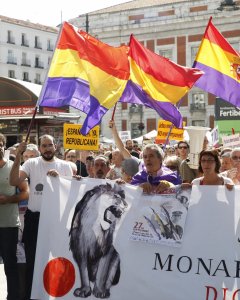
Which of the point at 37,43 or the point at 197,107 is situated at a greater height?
the point at 37,43

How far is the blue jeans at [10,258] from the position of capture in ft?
19.0

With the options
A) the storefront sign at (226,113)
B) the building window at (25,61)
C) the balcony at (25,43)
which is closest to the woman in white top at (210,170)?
the storefront sign at (226,113)

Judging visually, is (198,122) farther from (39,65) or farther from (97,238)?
(97,238)

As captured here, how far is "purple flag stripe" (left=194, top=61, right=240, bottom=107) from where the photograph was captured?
832 cm

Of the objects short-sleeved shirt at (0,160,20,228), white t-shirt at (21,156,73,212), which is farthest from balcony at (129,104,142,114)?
short-sleeved shirt at (0,160,20,228)

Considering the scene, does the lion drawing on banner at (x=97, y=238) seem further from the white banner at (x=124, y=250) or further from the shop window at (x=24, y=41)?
the shop window at (x=24, y=41)

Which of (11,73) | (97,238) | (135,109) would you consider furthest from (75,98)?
(11,73)

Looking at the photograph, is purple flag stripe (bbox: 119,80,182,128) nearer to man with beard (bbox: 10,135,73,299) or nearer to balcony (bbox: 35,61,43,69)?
man with beard (bbox: 10,135,73,299)

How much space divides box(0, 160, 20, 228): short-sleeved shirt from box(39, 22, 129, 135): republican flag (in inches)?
29.4

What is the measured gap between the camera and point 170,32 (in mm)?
52625

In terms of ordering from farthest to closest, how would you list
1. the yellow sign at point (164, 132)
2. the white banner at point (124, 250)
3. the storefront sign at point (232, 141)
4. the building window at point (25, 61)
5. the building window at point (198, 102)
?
the building window at point (25, 61) → the building window at point (198, 102) → the yellow sign at point (164, 132) → the storefront sign at point (232, 141) → the white banner at point (124, 250)

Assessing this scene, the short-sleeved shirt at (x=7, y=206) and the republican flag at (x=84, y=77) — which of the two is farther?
the republican flag at (x=84, y=77)

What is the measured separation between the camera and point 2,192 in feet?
19.3

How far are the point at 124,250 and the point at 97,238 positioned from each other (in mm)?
273
